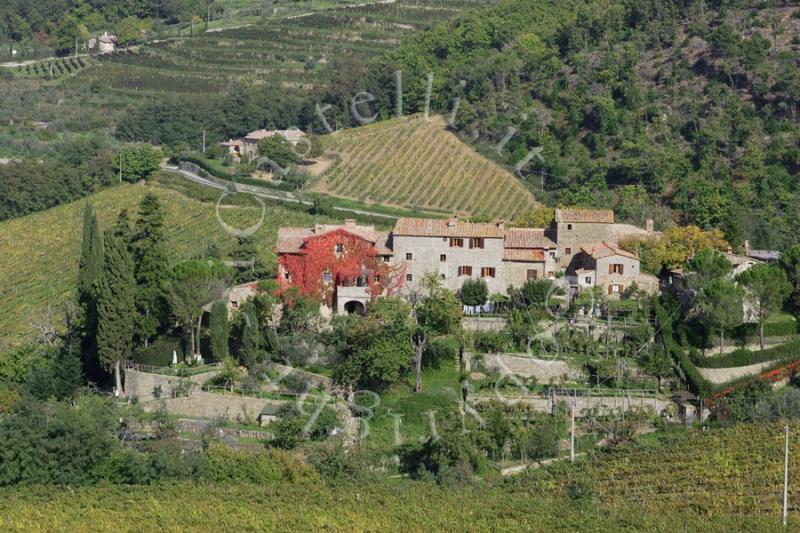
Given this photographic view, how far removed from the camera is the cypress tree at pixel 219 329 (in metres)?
41.3

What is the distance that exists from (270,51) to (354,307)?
55.2 meters

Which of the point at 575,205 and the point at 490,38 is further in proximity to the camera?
the point at 490,38

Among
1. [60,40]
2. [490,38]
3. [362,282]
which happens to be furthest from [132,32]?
[362,282]

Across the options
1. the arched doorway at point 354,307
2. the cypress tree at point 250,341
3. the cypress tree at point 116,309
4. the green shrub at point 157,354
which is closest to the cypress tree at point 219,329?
the cypress tree at point 250,341

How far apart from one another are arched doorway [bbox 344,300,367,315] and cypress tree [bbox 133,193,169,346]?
16.3ft

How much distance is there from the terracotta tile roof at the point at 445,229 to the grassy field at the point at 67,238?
251 inches

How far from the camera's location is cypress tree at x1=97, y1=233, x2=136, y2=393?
136 ft

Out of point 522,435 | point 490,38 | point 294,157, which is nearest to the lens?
point 522,435

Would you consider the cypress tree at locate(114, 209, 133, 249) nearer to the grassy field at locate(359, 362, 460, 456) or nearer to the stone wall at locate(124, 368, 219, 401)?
the stone wall at locate(124, 368, 219, 401)

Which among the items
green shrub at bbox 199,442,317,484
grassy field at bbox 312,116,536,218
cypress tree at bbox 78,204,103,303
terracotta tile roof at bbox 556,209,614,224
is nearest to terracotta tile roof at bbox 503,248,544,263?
terracotta tile roof at bbox 556,209,614,224

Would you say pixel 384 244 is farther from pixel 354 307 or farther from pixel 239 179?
pixel 239 179

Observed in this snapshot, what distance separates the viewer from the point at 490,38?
8150 centimetres

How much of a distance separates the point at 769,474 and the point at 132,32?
78992 millimetres

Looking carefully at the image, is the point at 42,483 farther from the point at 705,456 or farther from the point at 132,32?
the point at 132,32
